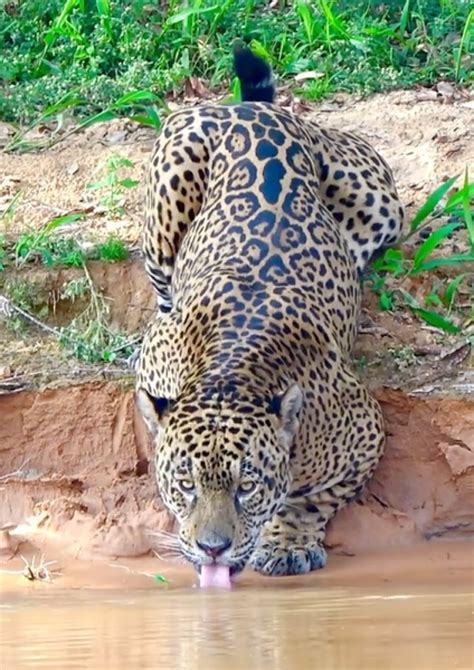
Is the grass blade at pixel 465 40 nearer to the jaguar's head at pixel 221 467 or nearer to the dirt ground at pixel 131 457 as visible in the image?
the dirt ground at pixel 131 457

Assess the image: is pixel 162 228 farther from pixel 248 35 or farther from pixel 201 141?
pixel 248 35

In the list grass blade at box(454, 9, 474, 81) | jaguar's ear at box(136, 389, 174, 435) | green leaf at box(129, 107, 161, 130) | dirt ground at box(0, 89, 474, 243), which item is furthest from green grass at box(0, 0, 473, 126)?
jaguar's ear at box(136, 389, 174, 435)

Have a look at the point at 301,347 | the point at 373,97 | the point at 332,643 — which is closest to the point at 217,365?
the point at 301,347

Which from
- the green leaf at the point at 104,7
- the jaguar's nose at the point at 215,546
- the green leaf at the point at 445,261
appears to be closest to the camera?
the jaguar's nose at the point at 215,546

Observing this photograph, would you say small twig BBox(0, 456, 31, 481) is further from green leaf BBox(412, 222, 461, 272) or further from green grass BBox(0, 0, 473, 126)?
green grass BBox(0, 0, 473, 126)

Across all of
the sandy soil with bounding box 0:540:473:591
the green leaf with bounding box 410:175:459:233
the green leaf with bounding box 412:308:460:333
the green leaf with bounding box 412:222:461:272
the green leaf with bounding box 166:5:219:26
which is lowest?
the sandy soil with bounding box 0:540:473:591

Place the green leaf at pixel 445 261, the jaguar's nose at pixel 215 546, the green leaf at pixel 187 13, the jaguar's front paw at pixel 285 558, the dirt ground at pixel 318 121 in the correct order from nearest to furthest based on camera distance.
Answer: the jaguar's nose at pixel 215 546 < the jaguar's front paw at pixel 285 558 < the green leaf at pixel 445 261 < the dirt ground at pixel 318 121 < the green leaf at pixel 187 13

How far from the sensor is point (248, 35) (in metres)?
11.5

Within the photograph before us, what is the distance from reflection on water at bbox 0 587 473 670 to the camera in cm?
568

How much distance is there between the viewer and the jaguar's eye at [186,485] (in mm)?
7520

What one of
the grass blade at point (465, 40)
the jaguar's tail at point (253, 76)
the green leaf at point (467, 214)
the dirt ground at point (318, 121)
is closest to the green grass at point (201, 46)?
the grass blade at point (465, 40)

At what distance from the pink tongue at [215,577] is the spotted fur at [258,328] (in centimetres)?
5

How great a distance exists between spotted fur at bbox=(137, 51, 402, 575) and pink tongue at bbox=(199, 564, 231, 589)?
5cm

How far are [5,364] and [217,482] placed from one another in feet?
6.72
